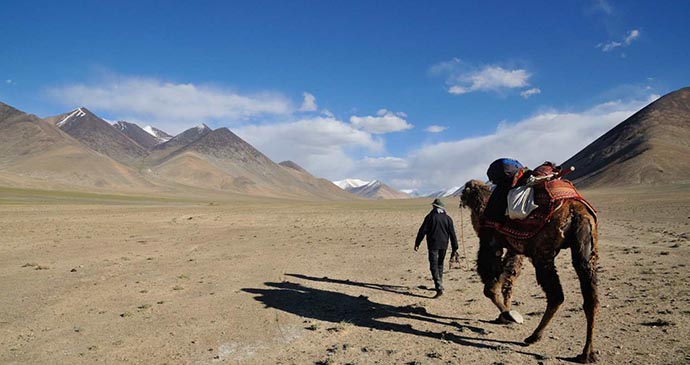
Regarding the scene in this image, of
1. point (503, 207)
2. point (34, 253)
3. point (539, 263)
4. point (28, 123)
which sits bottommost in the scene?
point (34, 253)

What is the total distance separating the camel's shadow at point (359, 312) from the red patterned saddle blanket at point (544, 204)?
5.26ft

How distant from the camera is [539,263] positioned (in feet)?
19.9

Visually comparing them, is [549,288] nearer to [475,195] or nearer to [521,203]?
[521,203]

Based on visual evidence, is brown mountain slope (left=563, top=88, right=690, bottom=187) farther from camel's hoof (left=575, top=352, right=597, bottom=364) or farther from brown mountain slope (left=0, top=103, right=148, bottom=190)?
brown mountain slope (left=0, top=103, right=148, bottom=190)

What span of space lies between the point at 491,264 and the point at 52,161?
6695 inches

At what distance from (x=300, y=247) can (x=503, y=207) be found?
12193mm

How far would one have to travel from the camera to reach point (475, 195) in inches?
314

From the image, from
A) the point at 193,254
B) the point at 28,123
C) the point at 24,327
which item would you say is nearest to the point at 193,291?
the point at 24,327

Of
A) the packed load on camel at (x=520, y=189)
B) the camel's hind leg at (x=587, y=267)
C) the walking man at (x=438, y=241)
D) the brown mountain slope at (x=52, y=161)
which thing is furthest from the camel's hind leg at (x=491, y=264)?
the brown mountain slope at (x=52, y=161)

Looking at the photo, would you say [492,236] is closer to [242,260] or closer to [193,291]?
[193,291]

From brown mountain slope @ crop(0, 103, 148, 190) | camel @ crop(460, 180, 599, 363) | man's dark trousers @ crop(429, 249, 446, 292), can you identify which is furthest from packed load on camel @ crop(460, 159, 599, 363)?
brown mountain slope @ crop(0, 103, 148, 190)

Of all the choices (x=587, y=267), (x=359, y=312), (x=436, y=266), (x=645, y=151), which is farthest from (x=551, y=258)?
(x=645, y=151)

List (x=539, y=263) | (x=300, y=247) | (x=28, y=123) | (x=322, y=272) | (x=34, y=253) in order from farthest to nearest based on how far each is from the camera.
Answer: (x=28, y=123) → (x=300, y=247) → (x=34, y=253) → (x=322, y=272) → (x=539, y=263)

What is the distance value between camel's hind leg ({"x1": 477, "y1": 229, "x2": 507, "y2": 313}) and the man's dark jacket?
6.21 feet
